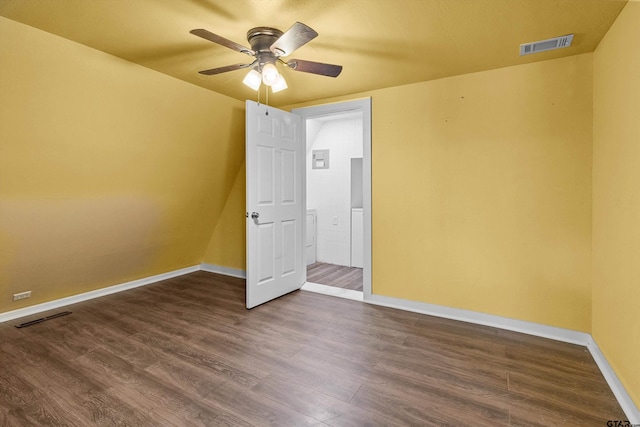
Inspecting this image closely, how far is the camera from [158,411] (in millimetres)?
1795

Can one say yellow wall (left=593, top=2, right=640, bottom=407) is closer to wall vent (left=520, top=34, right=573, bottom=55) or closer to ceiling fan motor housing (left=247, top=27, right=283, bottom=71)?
wall vent (left=520, top=34, right=573, bottom=55)

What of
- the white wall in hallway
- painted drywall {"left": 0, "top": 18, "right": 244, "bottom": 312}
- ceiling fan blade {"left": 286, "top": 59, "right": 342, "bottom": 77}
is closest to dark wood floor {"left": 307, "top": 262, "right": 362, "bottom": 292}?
the white wall in hallway

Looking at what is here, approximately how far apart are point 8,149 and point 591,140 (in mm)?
4618

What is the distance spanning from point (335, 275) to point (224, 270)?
1.74 m

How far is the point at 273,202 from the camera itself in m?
3.59

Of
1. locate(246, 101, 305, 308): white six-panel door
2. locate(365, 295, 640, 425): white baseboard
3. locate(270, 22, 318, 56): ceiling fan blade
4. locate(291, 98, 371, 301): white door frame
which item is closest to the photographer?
locate(270, 22, 318, 56): ceiling fan blade

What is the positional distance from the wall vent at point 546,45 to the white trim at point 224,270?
4.16m

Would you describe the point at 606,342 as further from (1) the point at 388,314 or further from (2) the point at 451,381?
(1) the point at 388,314

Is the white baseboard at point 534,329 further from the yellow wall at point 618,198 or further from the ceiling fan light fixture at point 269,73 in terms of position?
the ceiling fan light fixture at point 269,73

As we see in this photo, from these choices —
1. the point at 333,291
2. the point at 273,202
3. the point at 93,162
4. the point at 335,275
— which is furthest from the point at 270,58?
the point at 335,275

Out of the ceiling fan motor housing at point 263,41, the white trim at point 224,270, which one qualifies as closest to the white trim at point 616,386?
the ceiling fan motor housing at point 263,41

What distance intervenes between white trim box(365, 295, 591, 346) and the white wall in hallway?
1.92m

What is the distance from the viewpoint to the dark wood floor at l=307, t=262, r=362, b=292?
4.26m

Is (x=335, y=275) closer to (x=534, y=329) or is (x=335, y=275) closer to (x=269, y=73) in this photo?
(x=534, y=329)
